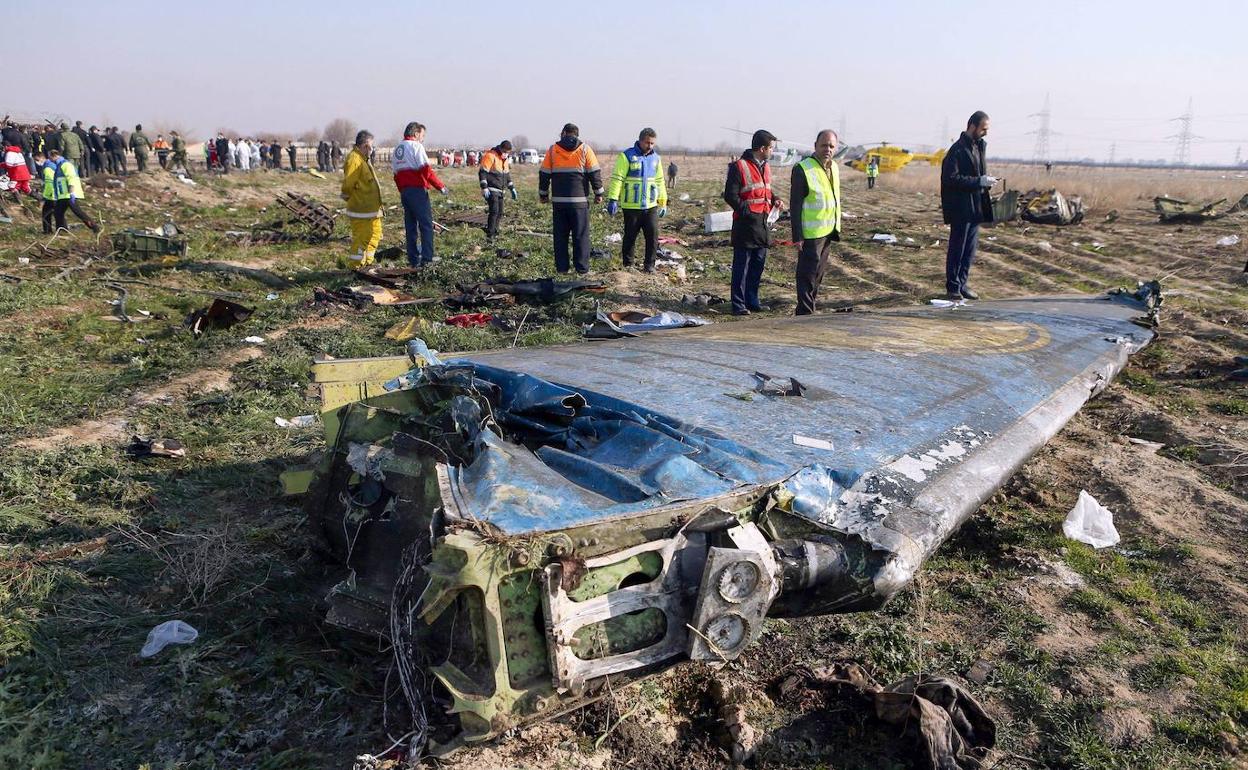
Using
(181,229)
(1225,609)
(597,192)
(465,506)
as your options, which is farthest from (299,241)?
(1225,609)

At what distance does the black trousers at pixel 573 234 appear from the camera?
356 inches

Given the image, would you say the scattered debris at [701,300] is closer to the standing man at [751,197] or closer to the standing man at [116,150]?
the standing man at [751,197]

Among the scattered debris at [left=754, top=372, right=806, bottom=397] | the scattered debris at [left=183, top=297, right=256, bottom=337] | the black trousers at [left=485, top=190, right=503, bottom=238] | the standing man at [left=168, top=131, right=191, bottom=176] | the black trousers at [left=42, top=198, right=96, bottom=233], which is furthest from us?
the standing man at [left=168, top=131, right=191, bottom=176]

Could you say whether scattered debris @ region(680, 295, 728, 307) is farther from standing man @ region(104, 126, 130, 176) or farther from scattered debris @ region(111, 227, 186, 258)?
standing man @ region(104, 126, 130, 176)

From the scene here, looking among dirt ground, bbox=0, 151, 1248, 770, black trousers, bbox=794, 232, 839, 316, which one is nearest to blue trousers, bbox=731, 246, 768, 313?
black trousers, bbox=794, 232, 839, 316

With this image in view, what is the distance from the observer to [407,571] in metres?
2.40

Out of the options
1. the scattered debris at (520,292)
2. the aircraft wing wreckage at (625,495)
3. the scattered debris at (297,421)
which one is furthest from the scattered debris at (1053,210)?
the scattered debris at (297,421)

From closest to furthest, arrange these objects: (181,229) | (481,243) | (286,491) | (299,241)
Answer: (286,491), (481,243), (299,241), (181,229)

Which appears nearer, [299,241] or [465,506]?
[465,506]

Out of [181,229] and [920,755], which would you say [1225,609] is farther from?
[181,229]

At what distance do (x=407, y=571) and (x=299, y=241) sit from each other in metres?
11.6

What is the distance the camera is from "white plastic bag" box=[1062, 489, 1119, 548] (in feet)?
12.4

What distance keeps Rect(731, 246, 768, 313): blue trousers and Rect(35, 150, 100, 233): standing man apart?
33.6 ft

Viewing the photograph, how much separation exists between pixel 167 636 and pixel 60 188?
1208 cm
